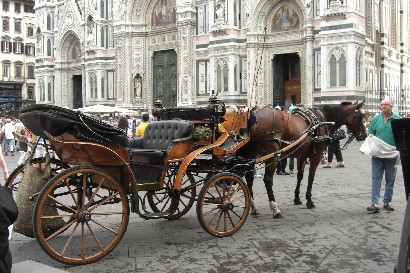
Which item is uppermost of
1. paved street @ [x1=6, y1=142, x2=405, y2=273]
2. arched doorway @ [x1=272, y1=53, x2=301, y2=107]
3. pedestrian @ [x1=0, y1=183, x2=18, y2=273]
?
arched doorway @ [x1=272, y1=53, x2=301, y2=107]

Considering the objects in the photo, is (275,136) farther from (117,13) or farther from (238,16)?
(117,13)

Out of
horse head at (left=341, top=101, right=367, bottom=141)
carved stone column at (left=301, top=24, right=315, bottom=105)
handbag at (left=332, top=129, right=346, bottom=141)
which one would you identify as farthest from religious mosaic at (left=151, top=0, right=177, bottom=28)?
horse head at (left=341, top=101, right=367, bottom=141)

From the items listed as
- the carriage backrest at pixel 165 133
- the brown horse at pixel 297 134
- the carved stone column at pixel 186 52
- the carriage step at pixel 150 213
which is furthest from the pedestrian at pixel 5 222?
the carved stone column at pixel 186 52

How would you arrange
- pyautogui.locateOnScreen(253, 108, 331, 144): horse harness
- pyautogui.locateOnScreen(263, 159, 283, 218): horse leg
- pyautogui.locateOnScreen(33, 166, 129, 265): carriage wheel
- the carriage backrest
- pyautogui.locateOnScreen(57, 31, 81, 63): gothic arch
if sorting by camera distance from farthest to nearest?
pyautogui.locateOnScreen(57, 31, 81, 63): gothic arch, pyautogui.locateOnScreen(253, 108, 331, 144): horse harness, pyautogui.locateOnScreen(263, 159, 283, 218): horse leg, the carriage backrest, pyautogui.locateOnScreen(33, 166, 129, 265): carriage wheel

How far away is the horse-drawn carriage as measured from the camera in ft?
15.9

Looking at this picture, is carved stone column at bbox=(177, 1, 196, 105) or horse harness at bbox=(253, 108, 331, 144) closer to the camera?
horse harness at bbox=(253, 108, 331, 144)

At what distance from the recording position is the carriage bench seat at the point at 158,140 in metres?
5.79

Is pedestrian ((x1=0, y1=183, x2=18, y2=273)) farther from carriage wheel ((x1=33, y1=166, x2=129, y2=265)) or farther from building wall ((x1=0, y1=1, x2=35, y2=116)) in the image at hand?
building wall ((x1=0, y1=1, x2=35, y2=116))

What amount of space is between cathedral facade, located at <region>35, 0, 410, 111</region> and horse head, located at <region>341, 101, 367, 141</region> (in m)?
10.0

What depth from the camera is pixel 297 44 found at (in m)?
22.7

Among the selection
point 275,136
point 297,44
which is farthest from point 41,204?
point 297,44

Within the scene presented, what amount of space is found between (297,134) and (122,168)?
3.41 meters

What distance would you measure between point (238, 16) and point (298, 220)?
18.5m

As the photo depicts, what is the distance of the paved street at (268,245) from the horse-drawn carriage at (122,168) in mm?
229
